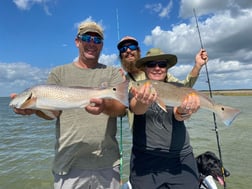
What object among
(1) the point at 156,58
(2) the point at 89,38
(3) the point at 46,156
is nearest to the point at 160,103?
(1) the point at 156,58

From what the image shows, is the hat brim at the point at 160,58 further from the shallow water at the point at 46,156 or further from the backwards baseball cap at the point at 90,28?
the shallow water at the point at 46,156

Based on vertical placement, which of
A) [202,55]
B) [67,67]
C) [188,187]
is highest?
[202,55]

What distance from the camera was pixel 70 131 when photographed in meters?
3.58

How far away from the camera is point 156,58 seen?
400 cm

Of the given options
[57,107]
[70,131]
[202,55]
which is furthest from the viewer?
[202,55]

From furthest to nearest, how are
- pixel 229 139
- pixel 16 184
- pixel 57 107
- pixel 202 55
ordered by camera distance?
1. pixel 229 139
2. pixel 16 184
3. pixel 202 55
4. pixel 57 107

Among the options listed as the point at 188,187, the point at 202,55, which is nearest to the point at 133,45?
the point at 202,55

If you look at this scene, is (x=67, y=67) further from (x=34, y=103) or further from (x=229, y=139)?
(x=229, y=139)

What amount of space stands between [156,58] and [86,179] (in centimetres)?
199

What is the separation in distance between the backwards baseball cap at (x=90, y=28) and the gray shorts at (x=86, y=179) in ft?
6.22

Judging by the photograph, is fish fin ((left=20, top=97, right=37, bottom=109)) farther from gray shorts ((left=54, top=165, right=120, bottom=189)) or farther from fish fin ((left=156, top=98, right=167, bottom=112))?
fish fin ((left=156, top=98, right=167, bottom=112))

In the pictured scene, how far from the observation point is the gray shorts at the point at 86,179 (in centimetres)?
362

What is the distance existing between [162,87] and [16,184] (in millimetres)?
7563

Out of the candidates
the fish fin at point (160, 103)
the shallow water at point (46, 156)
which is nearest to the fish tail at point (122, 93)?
the fish fin at point (160, 103)
